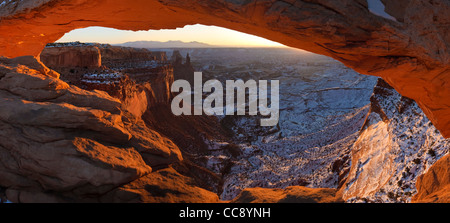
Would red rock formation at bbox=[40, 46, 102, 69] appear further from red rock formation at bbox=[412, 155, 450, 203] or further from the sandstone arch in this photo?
red rock formation at bbox=[412, 155, 450, 203]

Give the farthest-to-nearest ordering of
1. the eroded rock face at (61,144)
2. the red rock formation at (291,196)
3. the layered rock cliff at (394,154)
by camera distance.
Result: the layered rock cliff at (394,154) → the red rock formation at (291,196) → the eroded rock face at (61,144)

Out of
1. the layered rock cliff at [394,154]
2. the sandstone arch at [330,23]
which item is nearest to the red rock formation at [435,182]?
the layered rock cliff at [394,154]

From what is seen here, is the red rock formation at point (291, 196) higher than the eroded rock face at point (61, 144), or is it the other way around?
the eroded rock face at point (61, 144)

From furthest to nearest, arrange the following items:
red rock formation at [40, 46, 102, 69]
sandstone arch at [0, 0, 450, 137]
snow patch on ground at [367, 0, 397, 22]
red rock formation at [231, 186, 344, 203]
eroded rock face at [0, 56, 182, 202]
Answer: red rock formation at [40, 46, 102, 69] → red rock formation at [231, 186, 344, 203] → snow patch on ground at [367, 0, 397, 22] → sandstone arch at [0, 0, 450, 137] → eroded rock face at [0, 56, 182, 202]

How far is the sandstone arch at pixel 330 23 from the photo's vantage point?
5.06 meters

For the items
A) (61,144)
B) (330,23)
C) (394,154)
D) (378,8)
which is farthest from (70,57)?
(394,154)

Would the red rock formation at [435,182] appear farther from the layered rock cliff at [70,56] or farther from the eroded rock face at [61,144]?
the layered rock cliff at [70,56]

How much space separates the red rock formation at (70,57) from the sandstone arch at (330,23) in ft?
53.4

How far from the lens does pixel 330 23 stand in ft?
16.5

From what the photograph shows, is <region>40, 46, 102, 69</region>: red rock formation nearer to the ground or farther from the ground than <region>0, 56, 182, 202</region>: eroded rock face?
farther from the ground

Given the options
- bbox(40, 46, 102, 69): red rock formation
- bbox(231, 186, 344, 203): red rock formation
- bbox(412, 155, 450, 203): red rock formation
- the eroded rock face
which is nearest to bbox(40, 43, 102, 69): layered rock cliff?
bbox(40, 46, 102, 69): red rock formation

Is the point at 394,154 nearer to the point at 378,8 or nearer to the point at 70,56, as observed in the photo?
the point at 378,8

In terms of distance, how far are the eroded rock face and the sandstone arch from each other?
6.27 ft

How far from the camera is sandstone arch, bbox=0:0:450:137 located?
16.6 ft
